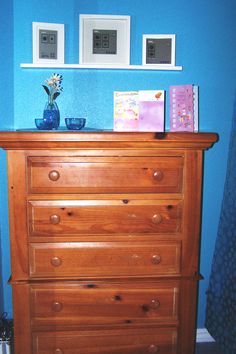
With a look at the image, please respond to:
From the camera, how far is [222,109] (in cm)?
214

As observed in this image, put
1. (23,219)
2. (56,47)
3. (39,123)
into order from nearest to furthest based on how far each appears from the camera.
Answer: (23,219) → (39,123) → (56,47)

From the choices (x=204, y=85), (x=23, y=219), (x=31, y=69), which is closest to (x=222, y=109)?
(x=204, y=85)

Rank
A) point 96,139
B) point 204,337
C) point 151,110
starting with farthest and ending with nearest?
point 204,337 < point 151,110 < point 96,139

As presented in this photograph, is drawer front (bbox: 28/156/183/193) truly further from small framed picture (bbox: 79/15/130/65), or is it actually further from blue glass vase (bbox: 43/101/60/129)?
small framed picture (bbox: 79/15/130/65)

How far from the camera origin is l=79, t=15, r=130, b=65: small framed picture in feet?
6.56

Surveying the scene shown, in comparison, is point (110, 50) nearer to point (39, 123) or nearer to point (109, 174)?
point (39, 123)

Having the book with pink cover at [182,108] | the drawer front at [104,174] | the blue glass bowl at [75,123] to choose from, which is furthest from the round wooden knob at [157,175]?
the blue glass bowl at [75,123]

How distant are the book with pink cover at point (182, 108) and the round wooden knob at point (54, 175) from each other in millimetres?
794

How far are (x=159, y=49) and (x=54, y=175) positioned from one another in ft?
3.64

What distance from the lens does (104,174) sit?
5.27 feet

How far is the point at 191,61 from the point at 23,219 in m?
1.46

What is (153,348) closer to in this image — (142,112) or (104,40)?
(142,112)

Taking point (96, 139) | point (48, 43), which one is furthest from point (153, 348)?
point (48, 43)

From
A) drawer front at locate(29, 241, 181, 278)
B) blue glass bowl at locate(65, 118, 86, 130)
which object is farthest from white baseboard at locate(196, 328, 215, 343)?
blue glass bowl at locate(65, 118, 86, 130)
